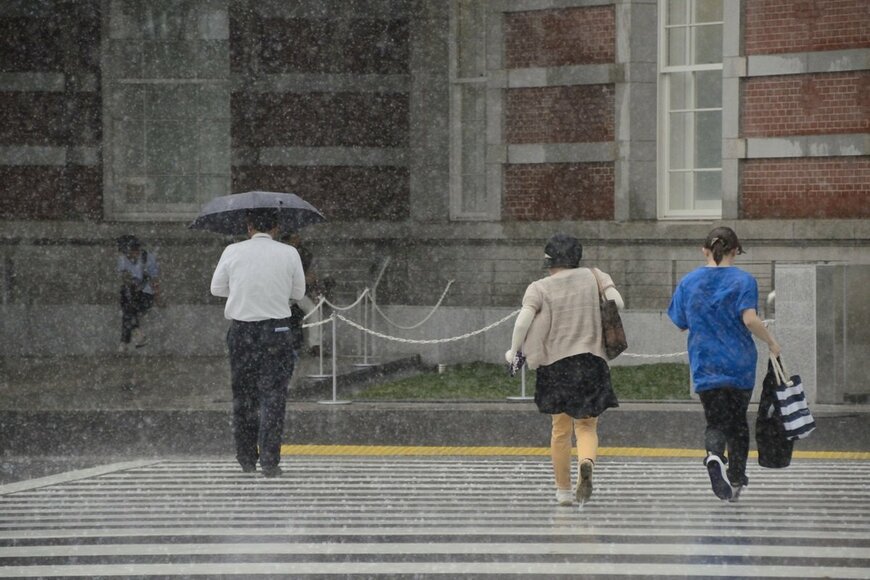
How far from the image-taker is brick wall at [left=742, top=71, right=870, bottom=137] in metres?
17.7

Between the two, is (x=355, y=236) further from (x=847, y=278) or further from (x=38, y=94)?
(x=847, y=278)

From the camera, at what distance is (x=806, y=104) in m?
17.9

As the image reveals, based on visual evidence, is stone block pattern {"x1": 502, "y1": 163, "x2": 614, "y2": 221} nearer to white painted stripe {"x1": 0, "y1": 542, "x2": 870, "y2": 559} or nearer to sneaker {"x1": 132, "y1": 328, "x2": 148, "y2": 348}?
sneaker {"x1": 132, "y1": 328, "x2": 148, "y2": 348}

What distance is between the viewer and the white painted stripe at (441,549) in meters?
7.73

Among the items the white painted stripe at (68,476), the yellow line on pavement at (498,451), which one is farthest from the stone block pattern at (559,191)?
the white painted stripe at (68,476)

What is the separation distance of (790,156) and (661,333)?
254 centimetres

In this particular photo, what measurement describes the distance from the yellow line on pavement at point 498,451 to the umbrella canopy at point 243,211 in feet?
5.75

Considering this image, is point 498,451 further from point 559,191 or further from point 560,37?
point 560,37

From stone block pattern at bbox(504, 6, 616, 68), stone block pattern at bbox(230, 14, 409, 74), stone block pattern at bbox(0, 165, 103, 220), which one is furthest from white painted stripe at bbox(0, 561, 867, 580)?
stone block pattern at bbox(0, 165, 103, 220)

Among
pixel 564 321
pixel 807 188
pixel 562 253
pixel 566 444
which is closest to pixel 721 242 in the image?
pixel 562 253

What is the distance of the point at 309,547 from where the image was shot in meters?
7.95

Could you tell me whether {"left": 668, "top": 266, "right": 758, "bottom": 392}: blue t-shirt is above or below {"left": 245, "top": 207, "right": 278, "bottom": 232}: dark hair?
below

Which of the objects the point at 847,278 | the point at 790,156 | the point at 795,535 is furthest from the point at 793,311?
the point at 795,535

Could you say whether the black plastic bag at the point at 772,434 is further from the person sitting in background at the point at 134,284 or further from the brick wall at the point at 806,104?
the person sitting in background at the point at 134,284
